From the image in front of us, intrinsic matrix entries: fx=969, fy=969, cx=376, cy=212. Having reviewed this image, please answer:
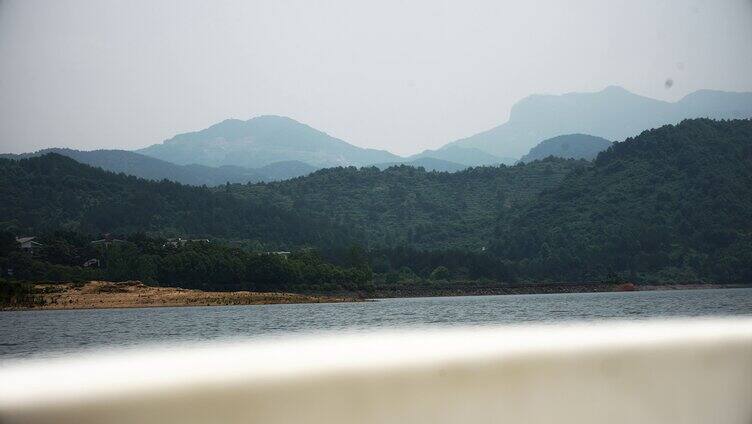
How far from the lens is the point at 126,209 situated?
158 meters

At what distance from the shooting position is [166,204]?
16462 cm

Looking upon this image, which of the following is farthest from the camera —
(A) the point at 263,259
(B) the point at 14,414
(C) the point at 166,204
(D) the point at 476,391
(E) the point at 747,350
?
(C) the point at 166,204

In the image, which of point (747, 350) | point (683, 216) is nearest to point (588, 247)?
point (683, 216)

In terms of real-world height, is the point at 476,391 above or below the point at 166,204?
below

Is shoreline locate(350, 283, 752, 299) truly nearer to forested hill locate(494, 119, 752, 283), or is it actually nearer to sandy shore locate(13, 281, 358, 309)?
forested hill locate(494, 119, 752, 283)

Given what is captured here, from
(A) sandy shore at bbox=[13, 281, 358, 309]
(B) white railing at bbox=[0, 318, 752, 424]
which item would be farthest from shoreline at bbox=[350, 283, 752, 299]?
(B) white railing at bbox=[0, 318, 752, 424]

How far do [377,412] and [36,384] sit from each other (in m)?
12.0

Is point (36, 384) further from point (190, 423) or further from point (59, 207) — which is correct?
point (59, 207)

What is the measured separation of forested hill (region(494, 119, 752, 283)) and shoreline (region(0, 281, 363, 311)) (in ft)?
227

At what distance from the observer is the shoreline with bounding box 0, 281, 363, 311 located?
80500 mm

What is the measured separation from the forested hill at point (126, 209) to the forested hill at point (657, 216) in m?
40.3

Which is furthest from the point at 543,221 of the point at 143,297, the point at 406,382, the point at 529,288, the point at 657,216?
the point at 406,382

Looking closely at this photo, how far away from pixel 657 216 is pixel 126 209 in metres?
85.1

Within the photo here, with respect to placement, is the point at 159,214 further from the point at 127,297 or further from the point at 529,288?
the point at 127,297
